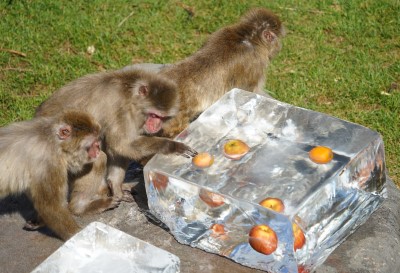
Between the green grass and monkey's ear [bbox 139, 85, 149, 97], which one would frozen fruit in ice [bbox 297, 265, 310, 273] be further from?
the green grass

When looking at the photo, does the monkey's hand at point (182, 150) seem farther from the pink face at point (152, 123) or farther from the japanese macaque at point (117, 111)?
the pink face at point (152, 123)

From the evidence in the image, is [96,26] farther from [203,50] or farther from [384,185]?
[384,185]

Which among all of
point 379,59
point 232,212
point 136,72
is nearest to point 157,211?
point 232,212

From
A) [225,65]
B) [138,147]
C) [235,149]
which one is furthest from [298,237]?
[225,65]

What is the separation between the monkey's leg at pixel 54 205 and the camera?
15.7ft

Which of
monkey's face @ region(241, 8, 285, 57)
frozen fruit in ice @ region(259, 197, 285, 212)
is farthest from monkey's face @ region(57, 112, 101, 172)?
monkey's face @ region(241, 8, 285, 57)

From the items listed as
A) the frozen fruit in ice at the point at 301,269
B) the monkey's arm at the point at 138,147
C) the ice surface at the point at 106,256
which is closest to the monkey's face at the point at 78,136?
the monkey's arm at the point at 138,147

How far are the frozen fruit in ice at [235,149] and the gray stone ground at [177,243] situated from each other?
694 mm

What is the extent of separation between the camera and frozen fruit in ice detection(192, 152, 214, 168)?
494 centimetres

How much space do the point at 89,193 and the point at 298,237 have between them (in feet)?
5.56

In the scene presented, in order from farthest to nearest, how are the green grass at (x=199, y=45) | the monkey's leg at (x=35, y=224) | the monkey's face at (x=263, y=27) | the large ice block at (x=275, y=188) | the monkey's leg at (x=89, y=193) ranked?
the green grass at (x=199, y=45) → the monkey's face at (x=263, y=27) → the monkey's leg at (x=89, y=193) → the monkey's leg at (x=35, y=224) → the large ice block at (x=275, y=188)

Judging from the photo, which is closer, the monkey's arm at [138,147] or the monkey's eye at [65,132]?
the monkey's eye at [65,132]

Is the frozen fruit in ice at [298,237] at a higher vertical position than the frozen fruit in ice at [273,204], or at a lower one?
lower

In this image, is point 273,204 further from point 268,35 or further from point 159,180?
point 268,35
